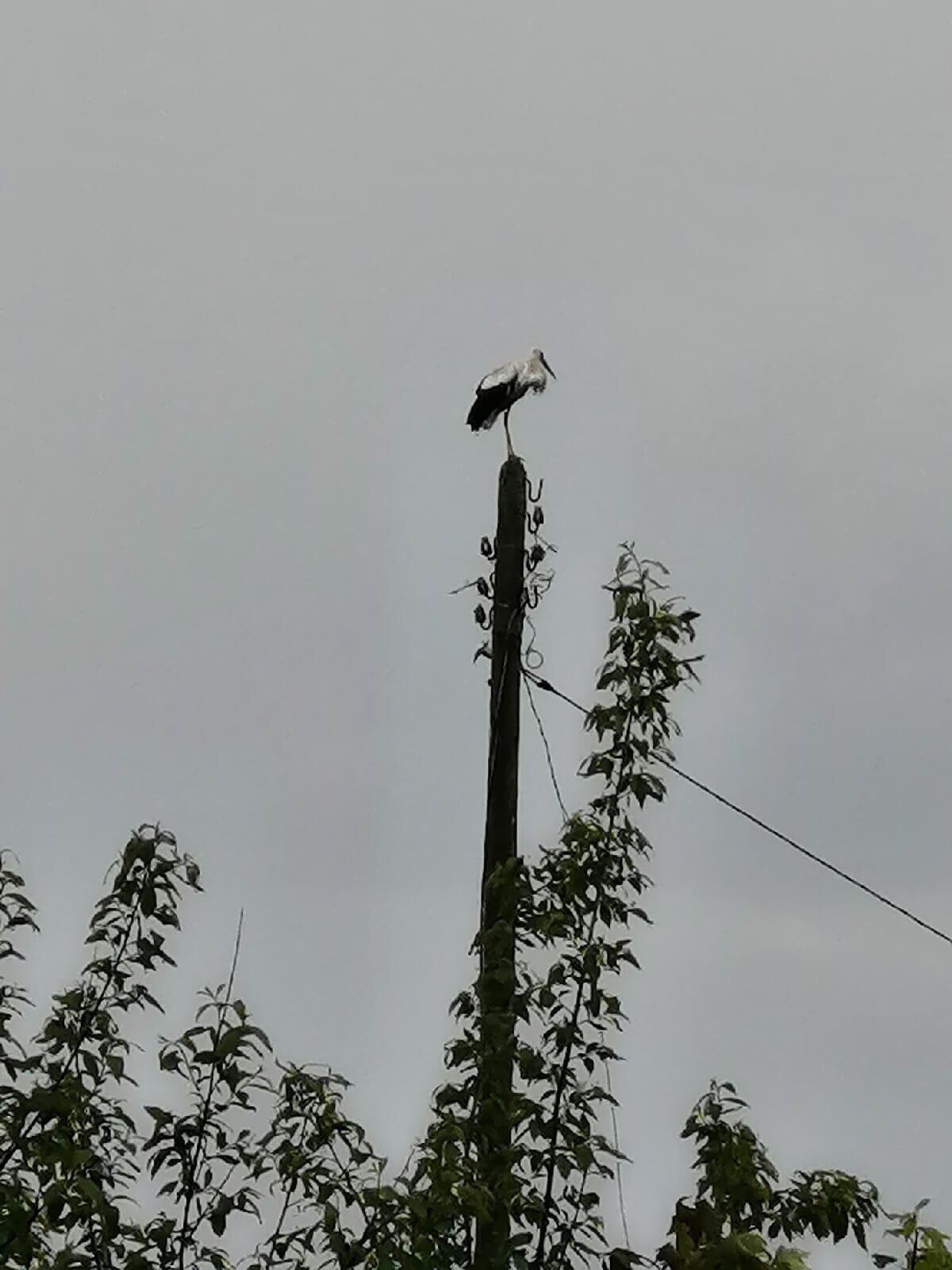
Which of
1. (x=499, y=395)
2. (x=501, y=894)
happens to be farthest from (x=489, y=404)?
(x=501, y=894)

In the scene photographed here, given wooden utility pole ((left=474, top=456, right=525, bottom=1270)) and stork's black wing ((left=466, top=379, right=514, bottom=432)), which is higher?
stork's black wing ((left=466, top=379, right=514, bottom=432))

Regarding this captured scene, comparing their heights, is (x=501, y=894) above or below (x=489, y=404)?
below

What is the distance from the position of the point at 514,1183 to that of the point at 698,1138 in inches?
20.3

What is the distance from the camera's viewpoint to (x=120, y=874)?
420cm

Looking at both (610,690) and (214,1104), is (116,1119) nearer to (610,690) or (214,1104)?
(214,1104)

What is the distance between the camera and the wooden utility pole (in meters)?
4.04

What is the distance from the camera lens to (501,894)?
4367 millimetres

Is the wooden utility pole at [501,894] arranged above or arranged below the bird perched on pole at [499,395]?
below

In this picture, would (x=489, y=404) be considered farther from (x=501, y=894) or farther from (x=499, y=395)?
(x=501, y=894)

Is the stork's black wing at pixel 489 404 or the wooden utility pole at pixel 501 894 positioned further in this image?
the stork's black wing at pixel 489 404

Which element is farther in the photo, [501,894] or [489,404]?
[489,404]

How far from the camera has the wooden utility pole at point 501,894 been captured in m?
4.04

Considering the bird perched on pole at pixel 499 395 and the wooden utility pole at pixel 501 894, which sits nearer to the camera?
the wooden utility pole at pixel 501 894

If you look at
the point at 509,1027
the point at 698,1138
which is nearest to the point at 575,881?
the point at 509,1027
